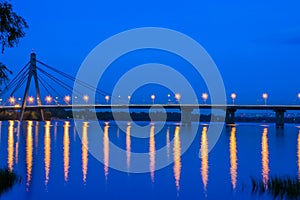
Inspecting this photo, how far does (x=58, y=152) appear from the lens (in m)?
44.2

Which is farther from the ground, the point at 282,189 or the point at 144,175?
the point at 282,189

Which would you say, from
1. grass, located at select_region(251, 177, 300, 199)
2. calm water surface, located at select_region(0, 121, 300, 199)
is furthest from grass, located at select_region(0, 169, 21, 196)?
grass, located at select_region(251, 177, 300, 199)

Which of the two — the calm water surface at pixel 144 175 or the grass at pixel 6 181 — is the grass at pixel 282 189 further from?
the grass at pixel 6 181

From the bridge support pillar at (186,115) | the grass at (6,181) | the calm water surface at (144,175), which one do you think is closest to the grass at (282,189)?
the calm water surface at (144,175)

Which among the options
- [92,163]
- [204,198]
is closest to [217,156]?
[92,163]

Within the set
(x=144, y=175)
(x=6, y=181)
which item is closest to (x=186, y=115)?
(x=144, y=175)

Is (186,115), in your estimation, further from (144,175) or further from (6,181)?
(6,181)

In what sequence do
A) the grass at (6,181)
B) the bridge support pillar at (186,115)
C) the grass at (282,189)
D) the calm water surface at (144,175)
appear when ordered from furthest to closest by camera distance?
the bridge support pillar at (186,115)
the calm water surface at (144,175)
the grass at (6,181)
the grass at (282,189)

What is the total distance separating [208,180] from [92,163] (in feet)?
33.5

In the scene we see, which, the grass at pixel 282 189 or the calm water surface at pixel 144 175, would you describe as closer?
the grass at pixel 282 189

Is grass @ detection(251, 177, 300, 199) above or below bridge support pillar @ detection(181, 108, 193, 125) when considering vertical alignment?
below

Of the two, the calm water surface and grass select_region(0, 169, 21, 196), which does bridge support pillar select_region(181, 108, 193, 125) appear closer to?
the calm water surface

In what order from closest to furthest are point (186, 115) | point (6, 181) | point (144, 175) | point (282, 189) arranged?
point (282, 189) < point (6, 181) < point (144, 175) < point (186, 115)

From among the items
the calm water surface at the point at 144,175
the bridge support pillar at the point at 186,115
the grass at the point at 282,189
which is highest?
the bridge support pillar at the point at 186,115
